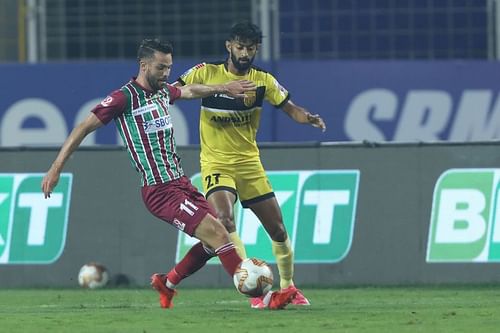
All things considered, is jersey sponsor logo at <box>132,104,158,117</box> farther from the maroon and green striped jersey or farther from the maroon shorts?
the maroon shorts

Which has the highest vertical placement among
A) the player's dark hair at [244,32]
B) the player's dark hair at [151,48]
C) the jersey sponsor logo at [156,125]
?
the player's dark hair at [244,32]

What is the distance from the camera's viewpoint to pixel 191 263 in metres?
11.7

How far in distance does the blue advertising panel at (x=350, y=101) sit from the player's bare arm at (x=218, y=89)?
7.29 meters

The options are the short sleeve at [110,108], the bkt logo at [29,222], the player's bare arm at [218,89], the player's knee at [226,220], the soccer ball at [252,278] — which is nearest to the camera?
the soccer ball at [252,278]

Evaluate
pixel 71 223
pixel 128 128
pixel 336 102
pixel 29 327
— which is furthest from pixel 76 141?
pixel 336 102

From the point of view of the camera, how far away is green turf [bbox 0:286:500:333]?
10.2 metres

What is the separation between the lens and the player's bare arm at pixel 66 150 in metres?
10.7

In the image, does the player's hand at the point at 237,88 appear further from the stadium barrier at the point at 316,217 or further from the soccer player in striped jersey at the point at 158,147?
the stadium barrier at the point at 316,217

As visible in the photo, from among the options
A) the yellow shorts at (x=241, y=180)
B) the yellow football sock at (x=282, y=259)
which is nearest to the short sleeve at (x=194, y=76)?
the yellow shorts at (x=241, y=180)

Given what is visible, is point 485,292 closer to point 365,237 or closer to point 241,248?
point 365,237

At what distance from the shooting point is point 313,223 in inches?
588

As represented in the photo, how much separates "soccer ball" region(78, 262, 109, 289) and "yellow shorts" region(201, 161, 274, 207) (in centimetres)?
289

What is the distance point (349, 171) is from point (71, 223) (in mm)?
2649

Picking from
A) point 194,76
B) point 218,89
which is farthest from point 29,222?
point 218,89
